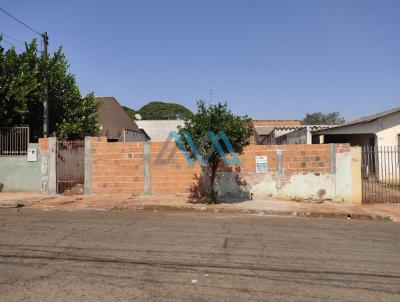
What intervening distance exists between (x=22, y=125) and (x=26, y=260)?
12.0 metres

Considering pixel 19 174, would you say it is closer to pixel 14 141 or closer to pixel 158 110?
pixel 14 141

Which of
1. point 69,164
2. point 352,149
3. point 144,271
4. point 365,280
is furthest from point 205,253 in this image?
point 69,164

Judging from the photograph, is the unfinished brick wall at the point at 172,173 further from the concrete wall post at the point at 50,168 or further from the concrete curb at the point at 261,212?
the concrete wall post at the point at 50,168

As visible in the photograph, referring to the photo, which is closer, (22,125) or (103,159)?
(103,159)

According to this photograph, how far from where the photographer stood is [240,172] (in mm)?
14367

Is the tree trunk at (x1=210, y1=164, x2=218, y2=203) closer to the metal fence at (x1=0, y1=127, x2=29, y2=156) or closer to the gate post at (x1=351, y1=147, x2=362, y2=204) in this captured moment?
the gate post at (x1=351, y1=147, x2=362, y2=204)

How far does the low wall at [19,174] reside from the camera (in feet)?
51.6

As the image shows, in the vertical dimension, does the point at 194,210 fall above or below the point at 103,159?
below

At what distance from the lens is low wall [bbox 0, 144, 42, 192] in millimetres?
15742

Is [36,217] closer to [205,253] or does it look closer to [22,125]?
[205,253]

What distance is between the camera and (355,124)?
2105cm

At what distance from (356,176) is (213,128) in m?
5.35

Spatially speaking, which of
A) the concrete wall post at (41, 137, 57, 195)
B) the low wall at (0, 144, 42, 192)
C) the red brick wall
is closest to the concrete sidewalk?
the red brick wall

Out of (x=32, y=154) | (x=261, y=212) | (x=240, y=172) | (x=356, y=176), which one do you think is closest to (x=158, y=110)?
(x=32, y=154)
